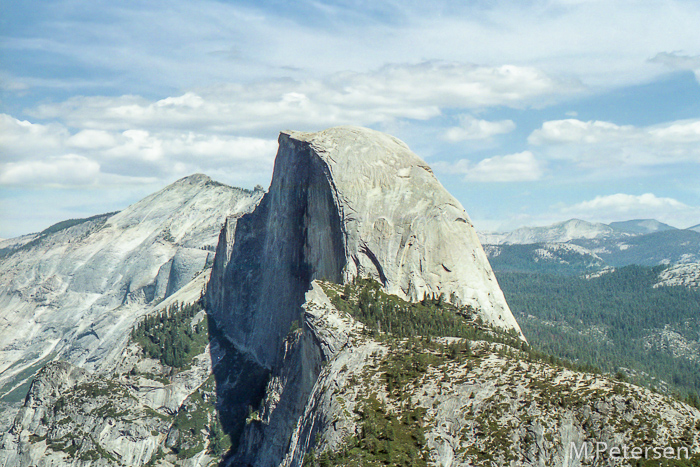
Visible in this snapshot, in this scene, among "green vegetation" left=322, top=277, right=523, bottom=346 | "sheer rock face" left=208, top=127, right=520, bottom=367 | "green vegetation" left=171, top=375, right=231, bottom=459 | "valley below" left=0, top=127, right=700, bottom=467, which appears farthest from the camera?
"green vegetation" left=171, top=375, right=231, bottom=459

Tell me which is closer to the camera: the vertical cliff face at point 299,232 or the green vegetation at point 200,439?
the vertical cliff face at point 299,232

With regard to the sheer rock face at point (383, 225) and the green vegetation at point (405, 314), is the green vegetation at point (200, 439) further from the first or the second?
the green vegetation at point (405, 314)

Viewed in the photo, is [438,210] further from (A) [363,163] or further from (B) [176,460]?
(B) [176,460]

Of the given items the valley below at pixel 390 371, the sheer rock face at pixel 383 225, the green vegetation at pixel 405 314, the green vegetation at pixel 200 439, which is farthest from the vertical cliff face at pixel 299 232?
the green vegetation at pixel 200 439

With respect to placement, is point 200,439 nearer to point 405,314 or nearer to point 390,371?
point 405,314

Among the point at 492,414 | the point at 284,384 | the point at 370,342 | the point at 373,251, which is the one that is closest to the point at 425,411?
Answer: the point at 492,414

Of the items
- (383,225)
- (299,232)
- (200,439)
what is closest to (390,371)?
(383,225)

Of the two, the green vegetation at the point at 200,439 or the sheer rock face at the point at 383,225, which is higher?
the sheer rock face at the point at 383,225

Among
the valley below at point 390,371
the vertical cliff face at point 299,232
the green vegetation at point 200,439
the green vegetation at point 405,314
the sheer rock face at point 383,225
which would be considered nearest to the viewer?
the valley below at point 390,371

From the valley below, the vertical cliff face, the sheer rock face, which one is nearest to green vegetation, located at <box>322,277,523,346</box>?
the valley below

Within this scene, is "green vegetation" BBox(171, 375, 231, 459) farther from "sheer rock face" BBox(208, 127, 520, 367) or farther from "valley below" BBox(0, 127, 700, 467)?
"sheer rock face" BBox(208, 127, 520, 367)

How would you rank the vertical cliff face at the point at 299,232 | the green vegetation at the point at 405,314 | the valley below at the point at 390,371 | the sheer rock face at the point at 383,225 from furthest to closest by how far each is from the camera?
the vertical cliff face at the point at 299,232, the sheer rock face at the point at 383,225, the green vegetation at the point at 405,314, the valley below at the point at 390,371

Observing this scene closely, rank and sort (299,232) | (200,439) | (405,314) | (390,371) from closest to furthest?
(390,371), (405,314), (299,232), (200,439)
